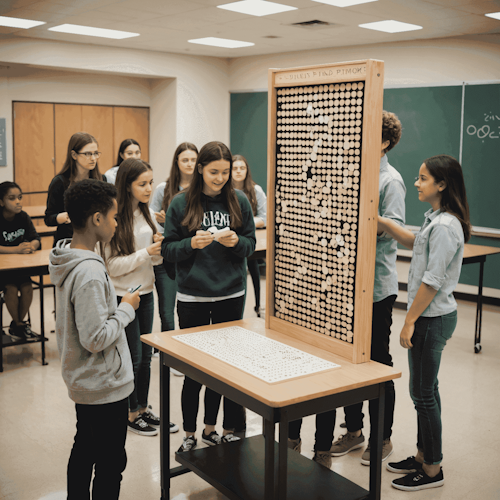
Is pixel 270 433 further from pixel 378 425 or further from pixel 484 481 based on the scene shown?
pixel 484 481

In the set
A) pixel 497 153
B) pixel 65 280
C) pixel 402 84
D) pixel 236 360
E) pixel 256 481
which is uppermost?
pixel 402 84

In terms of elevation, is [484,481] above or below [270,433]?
below

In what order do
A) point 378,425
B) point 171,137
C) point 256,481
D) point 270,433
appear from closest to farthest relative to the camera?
point 270,433, point 378,425, point 256,481, point 171,137

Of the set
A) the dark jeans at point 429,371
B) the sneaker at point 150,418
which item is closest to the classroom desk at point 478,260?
the dark jeans at point 429,371

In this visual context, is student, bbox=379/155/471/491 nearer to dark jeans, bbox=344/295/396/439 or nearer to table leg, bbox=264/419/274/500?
dark jeans, bbox=344/295/396/439

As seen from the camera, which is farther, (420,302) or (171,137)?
(171,137)

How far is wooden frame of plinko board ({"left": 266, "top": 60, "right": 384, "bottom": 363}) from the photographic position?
1.90 meters

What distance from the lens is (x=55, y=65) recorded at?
6492 millimetres

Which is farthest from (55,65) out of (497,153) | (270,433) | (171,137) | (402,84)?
(270,433)

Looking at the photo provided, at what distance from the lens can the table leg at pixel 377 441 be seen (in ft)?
6.52

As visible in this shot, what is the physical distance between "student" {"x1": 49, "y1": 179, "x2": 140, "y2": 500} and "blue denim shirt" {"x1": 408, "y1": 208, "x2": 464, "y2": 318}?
3.86 feet

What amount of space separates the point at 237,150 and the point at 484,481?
6.12 metres

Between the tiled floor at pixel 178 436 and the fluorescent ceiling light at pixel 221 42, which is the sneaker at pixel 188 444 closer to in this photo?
the tiled floor at pixel 178 436

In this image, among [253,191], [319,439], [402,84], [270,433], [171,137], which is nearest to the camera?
[270,433]
